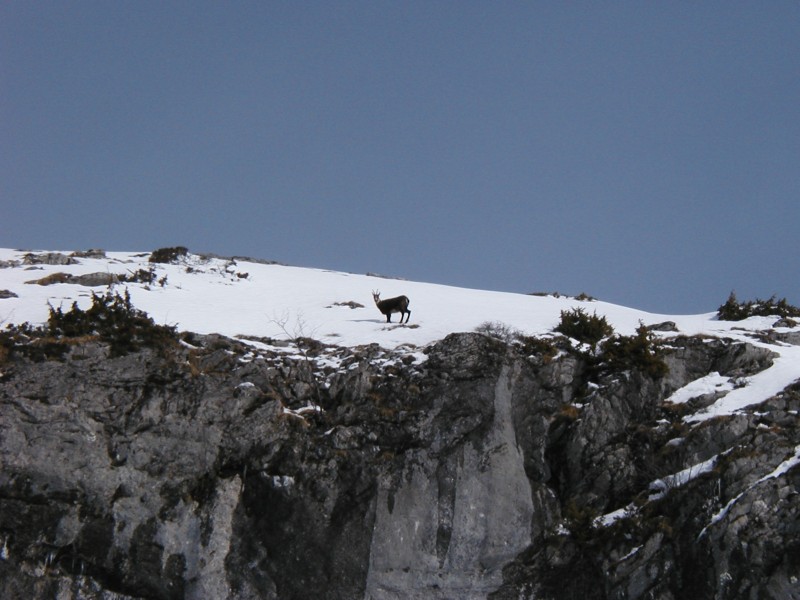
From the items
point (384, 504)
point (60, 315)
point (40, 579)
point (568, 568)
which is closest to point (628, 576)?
point (568, 568)

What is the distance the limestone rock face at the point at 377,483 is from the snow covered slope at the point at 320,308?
82.3 inches

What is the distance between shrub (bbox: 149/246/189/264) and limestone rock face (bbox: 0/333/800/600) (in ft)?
48.8

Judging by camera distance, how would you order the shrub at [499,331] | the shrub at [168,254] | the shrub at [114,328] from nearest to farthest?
1. the shrub at [114,328]
2. the shrub at [499,331]
3. the shrub at [168,254]

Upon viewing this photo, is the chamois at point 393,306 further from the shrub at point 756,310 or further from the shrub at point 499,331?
the shrub at point 756,310

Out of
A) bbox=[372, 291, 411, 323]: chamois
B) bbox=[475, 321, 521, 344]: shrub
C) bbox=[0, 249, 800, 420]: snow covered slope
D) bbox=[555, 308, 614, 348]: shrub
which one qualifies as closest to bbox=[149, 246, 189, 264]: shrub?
bbox=[0, 249, 800, 420]: snow covered slope

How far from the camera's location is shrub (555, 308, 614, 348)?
24109mm

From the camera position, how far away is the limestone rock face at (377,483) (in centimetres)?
1816

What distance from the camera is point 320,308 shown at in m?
28.7

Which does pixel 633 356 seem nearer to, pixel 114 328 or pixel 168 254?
pixel 114 328

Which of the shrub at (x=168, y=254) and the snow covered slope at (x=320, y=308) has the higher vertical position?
the shrub at (x=168, y=254)

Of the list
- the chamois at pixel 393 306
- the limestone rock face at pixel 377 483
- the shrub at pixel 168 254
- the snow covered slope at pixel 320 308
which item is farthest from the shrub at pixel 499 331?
the shrub at pixel 168 254

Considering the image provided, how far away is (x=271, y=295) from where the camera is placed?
31109 mm

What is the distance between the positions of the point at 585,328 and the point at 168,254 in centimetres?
1930

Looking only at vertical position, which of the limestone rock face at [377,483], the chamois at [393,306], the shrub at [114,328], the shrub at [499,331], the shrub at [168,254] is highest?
the shrub at [168,254]
